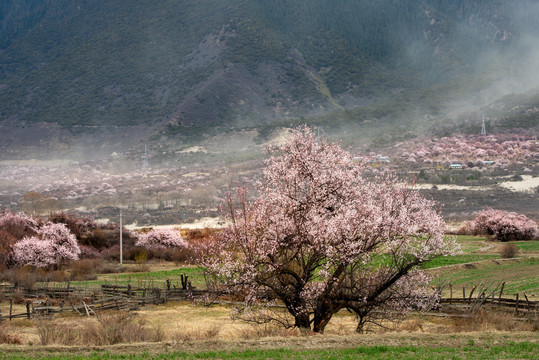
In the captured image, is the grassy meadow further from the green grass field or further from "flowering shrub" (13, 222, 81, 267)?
"flowering shrub" (13, 222, 81, 267)

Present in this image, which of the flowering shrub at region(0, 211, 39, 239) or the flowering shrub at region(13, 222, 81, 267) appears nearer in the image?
the flowering shrub at region(13, 222, 81, 267)

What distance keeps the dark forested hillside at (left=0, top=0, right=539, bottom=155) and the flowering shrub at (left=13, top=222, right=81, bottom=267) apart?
7123cm

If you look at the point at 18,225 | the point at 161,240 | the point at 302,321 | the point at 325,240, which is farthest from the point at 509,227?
the point at 18,225

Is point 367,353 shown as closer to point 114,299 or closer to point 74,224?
point 114,299

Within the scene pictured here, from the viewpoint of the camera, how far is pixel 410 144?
92.7 m

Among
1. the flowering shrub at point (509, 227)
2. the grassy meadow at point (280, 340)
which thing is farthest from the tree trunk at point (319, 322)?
the flowering shrub at point (509, 227)

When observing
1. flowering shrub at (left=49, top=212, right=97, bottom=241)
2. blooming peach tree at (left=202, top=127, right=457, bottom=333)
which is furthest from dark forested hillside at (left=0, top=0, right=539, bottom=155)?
blooming peach tree at (left=202, top=127, right=457, bottom=333)

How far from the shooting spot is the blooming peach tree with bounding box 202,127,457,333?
16.8 m

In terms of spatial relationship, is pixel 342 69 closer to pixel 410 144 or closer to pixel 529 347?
pixel 410 144

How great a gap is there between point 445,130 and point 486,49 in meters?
72.3

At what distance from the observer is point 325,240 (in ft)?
55.2

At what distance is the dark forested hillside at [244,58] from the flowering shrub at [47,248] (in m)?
71.2

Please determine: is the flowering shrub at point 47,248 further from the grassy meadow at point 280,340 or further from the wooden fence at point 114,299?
the grassy meadow at point 280,340

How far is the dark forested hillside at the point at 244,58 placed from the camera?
126 m
